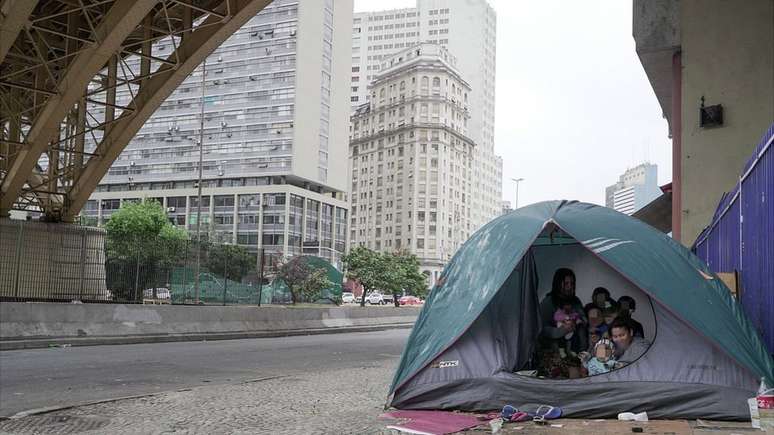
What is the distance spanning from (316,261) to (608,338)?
88.8 feet

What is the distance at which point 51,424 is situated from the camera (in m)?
6.15

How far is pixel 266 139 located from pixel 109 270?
217 ft

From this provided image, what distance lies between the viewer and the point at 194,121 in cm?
8850

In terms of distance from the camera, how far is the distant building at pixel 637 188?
87250mm

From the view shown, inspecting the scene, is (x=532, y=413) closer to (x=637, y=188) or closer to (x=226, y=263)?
(x=226, y=263)

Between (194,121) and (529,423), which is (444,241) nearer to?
(194,121)

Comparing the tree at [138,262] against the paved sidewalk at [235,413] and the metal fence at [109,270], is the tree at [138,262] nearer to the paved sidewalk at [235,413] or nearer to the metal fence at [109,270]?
the metal fence at [109,270]

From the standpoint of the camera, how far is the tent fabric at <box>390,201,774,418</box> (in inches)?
232

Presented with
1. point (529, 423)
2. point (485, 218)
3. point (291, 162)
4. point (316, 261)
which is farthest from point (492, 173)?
point (529, 423)

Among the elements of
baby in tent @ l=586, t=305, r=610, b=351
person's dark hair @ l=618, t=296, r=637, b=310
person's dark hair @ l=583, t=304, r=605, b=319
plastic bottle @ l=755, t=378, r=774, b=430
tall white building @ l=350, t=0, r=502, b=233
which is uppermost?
tall white building @ l=350, t=0, r=502, b=233

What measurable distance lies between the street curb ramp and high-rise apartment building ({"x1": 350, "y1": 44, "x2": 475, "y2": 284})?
8928cm

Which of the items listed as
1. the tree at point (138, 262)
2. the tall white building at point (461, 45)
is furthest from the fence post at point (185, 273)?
the tall white building at point (461, 45)

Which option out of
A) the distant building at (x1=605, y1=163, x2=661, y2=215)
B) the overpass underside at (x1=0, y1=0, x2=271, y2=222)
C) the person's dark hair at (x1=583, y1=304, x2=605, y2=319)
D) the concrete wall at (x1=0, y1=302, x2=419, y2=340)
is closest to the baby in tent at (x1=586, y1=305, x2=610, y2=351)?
the person's dark hair at (x1=583, y1=304, x2=605, y2=319)

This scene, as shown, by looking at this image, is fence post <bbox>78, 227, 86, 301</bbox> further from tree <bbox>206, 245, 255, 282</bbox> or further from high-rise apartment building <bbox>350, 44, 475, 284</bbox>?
high-rise apartment building <bbox>350, 44, 475, 284</bbox>
